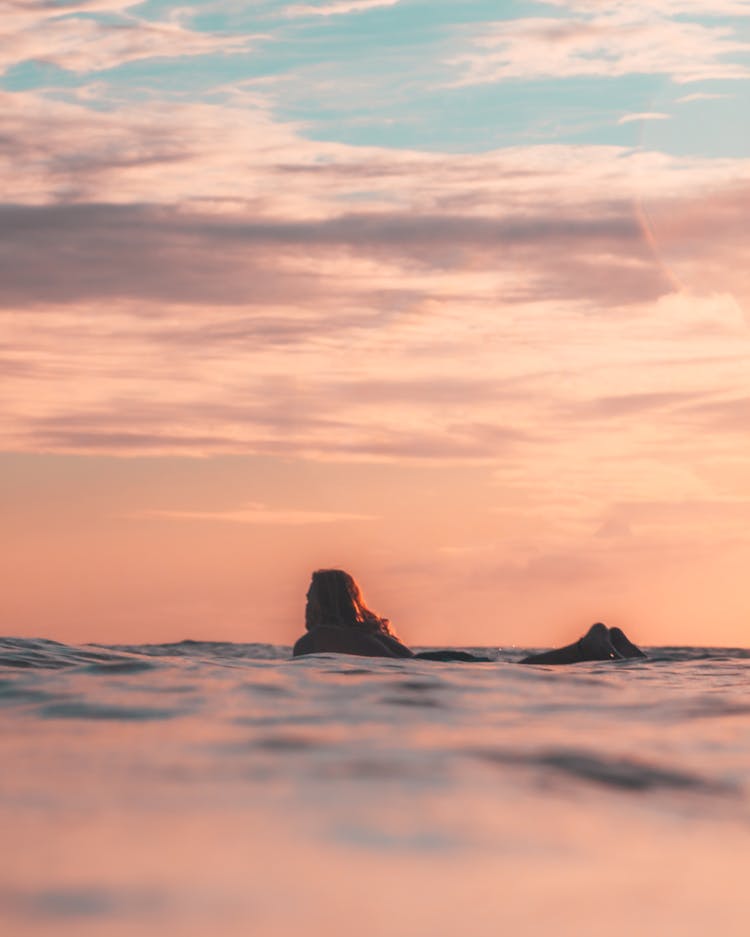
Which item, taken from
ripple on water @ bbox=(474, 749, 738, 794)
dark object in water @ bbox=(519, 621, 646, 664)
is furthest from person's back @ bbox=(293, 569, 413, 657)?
ripple on water @ bbox=(474, 749, 738, 794)

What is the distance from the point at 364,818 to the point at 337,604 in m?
24.5

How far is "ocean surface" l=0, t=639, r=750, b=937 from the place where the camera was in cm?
420

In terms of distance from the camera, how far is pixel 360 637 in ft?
82.1

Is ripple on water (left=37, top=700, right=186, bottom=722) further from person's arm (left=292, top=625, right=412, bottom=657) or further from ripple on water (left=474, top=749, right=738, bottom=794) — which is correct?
person's arm (left=292, top=625, right=412, bottom=657)

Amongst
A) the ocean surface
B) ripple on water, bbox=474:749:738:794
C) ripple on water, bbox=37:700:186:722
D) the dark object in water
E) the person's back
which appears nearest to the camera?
the ocean surface

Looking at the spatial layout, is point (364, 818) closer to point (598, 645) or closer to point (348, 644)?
point (348, 644)

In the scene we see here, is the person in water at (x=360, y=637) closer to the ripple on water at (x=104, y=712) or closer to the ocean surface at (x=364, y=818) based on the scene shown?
the ocean surface at (x=364, y=818)

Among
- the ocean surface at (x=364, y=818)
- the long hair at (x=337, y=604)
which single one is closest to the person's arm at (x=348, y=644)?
the long hair at (x=337, y=604)

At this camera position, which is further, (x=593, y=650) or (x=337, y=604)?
(x=337, y=604)

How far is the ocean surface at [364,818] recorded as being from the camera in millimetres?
4199

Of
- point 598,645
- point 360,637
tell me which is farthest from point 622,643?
point 360,637

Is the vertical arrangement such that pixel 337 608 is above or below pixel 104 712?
above

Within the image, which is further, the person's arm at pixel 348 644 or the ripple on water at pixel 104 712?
the person's arm at pixel 348 644

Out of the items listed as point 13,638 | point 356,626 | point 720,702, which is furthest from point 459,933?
point 356,626
